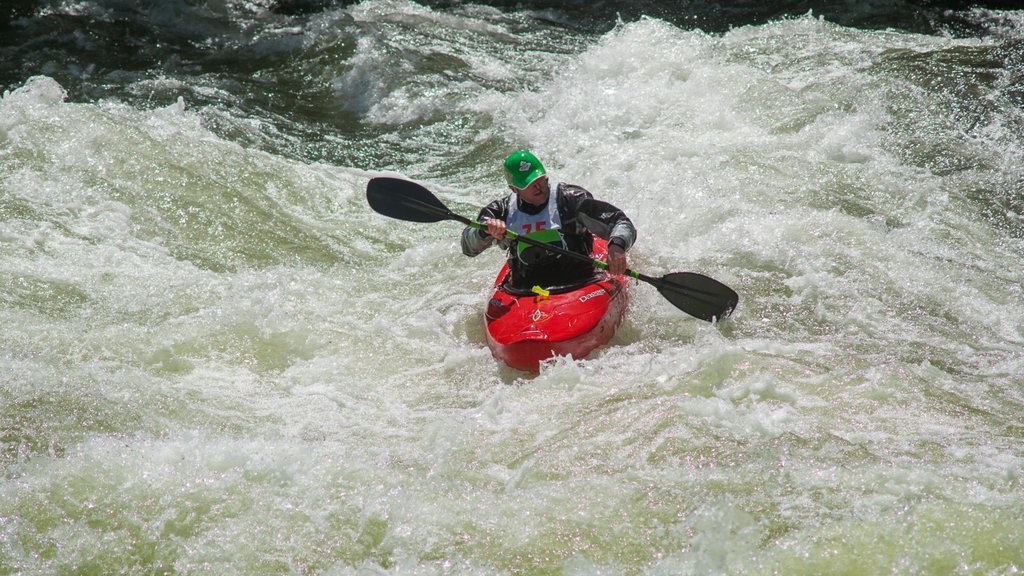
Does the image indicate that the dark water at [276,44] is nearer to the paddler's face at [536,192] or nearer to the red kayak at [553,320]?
the paddler's face at [536,192]

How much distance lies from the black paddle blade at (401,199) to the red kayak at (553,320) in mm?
834

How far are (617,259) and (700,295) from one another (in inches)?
21.9

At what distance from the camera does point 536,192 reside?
483 centimetres

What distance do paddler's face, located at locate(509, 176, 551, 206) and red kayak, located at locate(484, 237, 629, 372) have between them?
51 cm

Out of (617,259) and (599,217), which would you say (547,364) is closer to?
(617,259)

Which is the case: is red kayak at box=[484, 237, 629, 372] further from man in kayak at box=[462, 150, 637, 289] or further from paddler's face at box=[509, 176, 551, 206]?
paddler's face at box=[509, 176, 551, 206]

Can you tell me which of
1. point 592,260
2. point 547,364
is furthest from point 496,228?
point 547,364

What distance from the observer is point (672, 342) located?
484 cm

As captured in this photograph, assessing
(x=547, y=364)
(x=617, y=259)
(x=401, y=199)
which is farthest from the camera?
(x=401, y=199)

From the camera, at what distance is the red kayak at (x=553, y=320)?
4.46 metres

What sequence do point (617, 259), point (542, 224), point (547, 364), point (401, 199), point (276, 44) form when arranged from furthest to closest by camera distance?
1. point (276, 44)
2. point (401, 199)
3. point (542, 224)
4. point (617, 259)
5. point (547, 364)

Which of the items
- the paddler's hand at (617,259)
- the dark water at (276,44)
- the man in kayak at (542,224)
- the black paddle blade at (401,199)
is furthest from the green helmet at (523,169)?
the dark water at (276,44)

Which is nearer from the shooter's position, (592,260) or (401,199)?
(592,260)

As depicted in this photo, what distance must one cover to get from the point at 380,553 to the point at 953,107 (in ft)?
22.0
